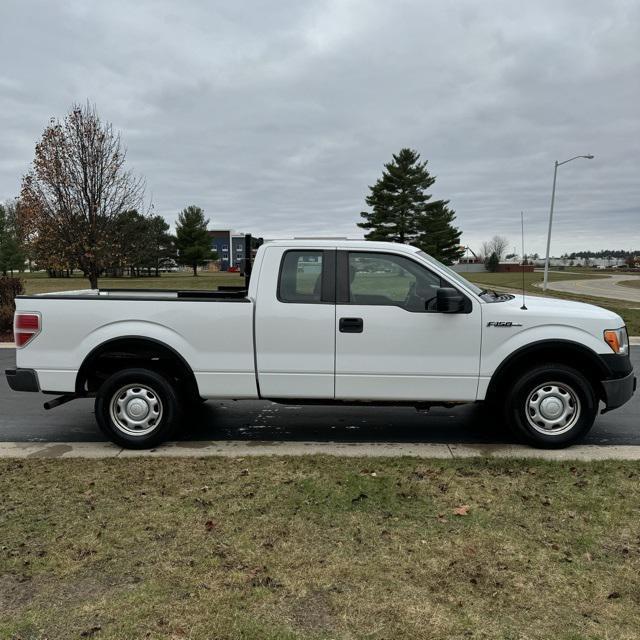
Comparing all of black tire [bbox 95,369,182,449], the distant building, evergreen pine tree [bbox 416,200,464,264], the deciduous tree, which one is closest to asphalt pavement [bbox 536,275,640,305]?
evergreen pine tree [bbox 416,200,464,264]

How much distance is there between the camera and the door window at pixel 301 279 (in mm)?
5207

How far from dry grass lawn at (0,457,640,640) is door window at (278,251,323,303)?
1464 millimetres

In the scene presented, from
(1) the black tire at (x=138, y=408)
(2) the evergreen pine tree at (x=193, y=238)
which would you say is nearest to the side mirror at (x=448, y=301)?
(1) the black tire at (x=138, y=408)

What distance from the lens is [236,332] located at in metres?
5.17

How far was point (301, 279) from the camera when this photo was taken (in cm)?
524

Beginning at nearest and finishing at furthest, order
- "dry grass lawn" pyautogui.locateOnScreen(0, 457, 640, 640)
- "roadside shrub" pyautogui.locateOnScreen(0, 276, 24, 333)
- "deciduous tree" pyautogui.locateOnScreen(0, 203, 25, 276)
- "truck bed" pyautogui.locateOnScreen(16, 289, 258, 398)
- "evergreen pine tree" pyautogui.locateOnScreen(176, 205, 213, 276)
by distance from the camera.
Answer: "dry grass lawn" pyautogui.locateOnScreen(0, 457, 640, 640) → "truck bed" pyautogui.locateOnScreen(16, 289, 258, 398) → "roadside shrub" pyautogui.locateOnScreen(0, 276, 24, 333) → "deciduous tree" pyautogui.locateOnScreen(0, 203, 25, 276) → "evergreen pine tree" pyautogui.locateOnScreen(176, 205, 213, 276)

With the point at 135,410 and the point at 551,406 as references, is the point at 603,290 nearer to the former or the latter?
the point at 551,406

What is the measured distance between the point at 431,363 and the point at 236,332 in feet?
5.88

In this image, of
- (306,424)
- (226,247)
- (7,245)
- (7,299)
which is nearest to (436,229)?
(7,245)

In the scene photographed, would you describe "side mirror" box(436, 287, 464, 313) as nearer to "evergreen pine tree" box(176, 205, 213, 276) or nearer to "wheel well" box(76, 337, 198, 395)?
"wheel well" box(76, 337, 198, 395)

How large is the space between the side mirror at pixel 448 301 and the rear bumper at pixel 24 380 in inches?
148

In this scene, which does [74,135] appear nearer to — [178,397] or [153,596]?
[178,397]

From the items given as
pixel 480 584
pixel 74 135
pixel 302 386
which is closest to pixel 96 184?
pixel 74 135

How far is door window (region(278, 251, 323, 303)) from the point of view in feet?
17.1
